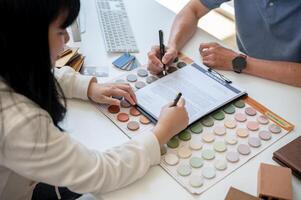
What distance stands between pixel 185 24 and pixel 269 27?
0.28 metres

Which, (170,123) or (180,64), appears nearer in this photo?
(170,123)

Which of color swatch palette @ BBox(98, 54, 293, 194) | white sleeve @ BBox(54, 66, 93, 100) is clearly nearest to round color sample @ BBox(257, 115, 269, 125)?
color swatch palette @ BBox(98, 54, 293, 194)

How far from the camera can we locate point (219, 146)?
2.81ft

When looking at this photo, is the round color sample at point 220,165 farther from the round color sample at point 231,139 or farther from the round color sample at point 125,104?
the round color sample at point 125,104

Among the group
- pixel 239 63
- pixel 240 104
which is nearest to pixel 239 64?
pixel 239 63

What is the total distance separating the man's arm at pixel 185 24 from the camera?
1165 mm

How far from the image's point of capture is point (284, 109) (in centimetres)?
98

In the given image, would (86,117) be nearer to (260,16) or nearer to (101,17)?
(101,17)

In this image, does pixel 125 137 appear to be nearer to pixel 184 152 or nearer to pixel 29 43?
pixel 184 152

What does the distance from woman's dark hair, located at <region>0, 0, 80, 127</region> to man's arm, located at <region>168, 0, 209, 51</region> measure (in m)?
0.53

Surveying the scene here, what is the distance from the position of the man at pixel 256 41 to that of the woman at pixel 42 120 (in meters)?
0.37

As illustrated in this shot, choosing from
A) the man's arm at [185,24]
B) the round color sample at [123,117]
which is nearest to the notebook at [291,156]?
the round color sample at [123,117]

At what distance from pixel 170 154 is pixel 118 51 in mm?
441

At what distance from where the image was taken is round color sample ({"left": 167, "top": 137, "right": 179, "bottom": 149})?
856mm
